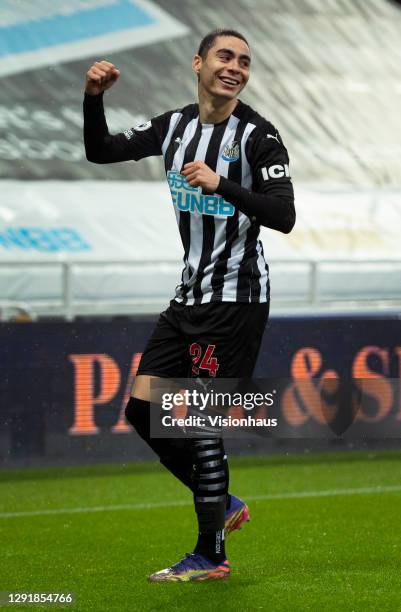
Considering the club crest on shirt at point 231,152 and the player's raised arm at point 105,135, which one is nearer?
the club crest on shirt at point 231,152

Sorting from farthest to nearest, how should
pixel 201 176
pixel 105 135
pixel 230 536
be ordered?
pixel 230 536 < pixel 105 135 < pixel 201 176

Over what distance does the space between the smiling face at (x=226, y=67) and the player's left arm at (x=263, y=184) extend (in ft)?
0.60

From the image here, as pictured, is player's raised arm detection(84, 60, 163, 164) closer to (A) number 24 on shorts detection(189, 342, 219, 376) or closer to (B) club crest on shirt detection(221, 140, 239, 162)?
(B) club crest on shirt detection(221, 140, 239, 162)

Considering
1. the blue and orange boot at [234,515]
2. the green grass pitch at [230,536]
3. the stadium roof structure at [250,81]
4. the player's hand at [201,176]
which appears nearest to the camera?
the player's hand at [201,176]

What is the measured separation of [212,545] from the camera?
4.58 meters

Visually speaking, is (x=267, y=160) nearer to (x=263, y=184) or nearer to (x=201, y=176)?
(x=263, y=184)

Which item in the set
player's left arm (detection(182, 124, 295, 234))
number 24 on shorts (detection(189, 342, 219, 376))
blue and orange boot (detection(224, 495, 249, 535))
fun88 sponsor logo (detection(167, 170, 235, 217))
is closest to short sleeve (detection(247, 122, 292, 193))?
player's left arm (detection(182, 124, 295, 234))

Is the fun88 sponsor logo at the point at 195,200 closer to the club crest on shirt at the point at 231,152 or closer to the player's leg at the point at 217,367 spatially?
the club crest on shirt at the point at 231,152

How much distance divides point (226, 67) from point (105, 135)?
0.55 m

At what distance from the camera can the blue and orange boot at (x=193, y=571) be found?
14.9ft

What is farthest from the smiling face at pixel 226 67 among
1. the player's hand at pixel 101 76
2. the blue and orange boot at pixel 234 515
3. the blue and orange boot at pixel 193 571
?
the blue and orange boot at pixel 193 571

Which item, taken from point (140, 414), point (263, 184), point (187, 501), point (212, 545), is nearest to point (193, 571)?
point (212, 545)

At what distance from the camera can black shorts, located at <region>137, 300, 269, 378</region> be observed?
4617mm

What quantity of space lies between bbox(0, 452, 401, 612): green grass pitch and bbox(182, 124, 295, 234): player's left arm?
1248mm
